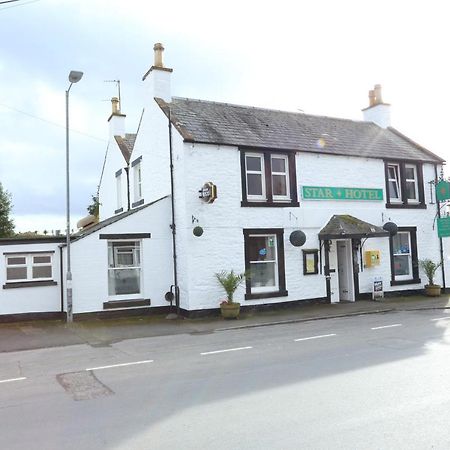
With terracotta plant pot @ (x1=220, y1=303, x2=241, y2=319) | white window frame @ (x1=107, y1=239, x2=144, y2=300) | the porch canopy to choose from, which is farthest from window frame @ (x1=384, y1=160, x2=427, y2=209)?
white window frame @ (x1=107, y1=239, x2=144, y2=300)

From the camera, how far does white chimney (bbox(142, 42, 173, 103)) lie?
57.5 feet

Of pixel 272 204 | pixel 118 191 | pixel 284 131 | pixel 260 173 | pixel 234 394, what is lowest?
pixel 234 394

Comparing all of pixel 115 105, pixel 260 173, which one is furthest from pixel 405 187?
pixel 115 105

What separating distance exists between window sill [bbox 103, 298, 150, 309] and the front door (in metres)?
7.56

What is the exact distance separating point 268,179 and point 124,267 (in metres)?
5.88

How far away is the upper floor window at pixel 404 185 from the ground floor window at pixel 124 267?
34.4 ft

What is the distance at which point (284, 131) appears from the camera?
18203 millimetres

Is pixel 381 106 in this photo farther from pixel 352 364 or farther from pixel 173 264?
pixel 352 364

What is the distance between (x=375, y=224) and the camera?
18.8 metres

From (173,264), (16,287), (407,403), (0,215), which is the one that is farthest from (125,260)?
(0,215)

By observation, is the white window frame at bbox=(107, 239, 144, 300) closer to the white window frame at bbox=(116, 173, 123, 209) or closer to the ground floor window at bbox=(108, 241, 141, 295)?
the ground floor window at bbox=(108, 241, 141, 295)

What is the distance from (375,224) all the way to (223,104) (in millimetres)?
7782

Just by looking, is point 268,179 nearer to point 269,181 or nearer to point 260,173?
point 269,181

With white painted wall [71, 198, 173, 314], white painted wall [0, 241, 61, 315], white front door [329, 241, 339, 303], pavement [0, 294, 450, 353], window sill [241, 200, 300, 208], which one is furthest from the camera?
white front door [329, 241, 339, 303]
